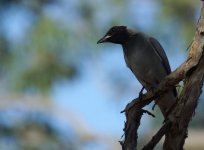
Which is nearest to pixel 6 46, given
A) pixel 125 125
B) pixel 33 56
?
pixel 33 56

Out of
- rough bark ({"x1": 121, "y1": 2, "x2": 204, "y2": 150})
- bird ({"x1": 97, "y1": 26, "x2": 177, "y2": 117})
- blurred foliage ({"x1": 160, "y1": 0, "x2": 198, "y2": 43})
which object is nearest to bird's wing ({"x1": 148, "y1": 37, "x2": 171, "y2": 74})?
bird ({"x1": 97, "y1": 26, "x2": 177, "y2": 117})

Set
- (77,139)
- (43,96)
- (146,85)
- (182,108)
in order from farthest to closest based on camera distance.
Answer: (77,139), (43,96), (146,85), (182,108)

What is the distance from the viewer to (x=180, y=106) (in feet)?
10.4

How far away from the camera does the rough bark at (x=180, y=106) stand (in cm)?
314

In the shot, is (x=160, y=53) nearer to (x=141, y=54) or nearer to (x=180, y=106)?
(x=141, y=54)

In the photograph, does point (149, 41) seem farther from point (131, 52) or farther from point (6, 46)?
point (6, 46)

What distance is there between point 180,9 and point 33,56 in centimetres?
206

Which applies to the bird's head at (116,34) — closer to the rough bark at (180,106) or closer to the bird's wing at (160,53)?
the bird's wing at (160,53)

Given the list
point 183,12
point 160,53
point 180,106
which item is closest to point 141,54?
point 160,53

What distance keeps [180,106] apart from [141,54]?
1234mm

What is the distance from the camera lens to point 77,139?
9.20 metres

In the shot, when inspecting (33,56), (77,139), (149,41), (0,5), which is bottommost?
(149,41)

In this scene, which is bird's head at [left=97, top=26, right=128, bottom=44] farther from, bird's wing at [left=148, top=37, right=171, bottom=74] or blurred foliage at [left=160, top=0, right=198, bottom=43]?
blurred foliage at [left=160, top=0, right=198, bottom=43]

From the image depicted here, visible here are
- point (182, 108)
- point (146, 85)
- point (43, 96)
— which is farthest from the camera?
point (43, 96)
